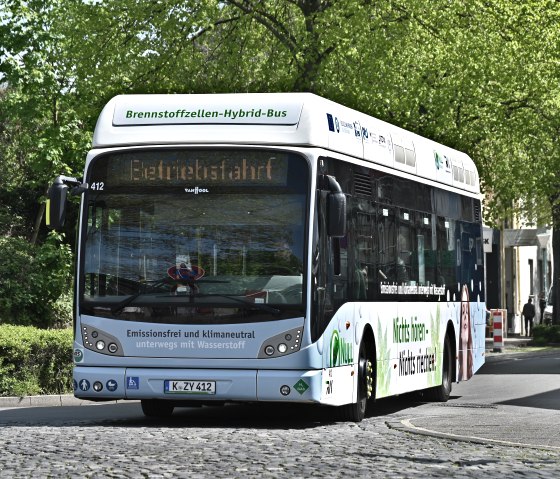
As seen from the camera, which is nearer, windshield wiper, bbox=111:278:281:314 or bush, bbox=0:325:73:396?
windshield wiper, bbox=111:278:281:314

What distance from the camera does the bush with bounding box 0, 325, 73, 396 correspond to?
22.6 m

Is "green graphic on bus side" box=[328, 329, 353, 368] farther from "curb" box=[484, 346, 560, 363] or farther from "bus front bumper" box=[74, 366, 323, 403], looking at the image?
"curb" box=[484, 346, 560, 363]

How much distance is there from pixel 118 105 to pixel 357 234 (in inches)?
116

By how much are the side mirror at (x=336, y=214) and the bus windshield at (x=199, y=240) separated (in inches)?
10.4

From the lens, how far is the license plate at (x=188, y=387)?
15883 mm

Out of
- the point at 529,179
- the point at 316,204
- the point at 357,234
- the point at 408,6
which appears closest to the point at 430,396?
the point at 357,234

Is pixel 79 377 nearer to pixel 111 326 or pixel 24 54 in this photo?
pixel 111 326

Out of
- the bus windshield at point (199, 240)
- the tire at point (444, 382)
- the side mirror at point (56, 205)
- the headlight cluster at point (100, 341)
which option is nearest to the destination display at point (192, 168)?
the bus windshield at point (199, 240)

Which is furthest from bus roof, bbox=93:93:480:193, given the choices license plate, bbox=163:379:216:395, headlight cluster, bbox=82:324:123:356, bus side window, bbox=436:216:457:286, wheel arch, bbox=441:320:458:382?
wheel arch, bbox=441:320:458:382

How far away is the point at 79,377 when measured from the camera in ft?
53.0

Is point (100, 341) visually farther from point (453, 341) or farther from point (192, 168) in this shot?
point (453, 341)

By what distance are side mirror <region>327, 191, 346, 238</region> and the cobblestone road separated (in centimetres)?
199

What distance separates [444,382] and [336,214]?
22.3 feet

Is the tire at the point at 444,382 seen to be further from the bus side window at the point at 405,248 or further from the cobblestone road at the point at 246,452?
the cobblestone road at the point at 246,452
